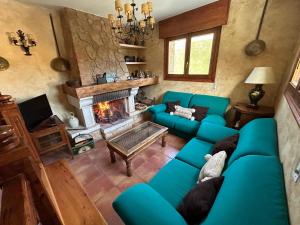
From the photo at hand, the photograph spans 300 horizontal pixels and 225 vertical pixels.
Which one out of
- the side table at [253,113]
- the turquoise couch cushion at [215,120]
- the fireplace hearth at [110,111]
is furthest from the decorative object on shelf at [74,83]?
the side table at [253,113]

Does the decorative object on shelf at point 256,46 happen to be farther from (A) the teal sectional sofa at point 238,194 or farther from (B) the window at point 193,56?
(A) the teal sectional sofa at point 238,194

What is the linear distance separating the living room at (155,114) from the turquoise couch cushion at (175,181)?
10 mm

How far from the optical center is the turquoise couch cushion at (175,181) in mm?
1177

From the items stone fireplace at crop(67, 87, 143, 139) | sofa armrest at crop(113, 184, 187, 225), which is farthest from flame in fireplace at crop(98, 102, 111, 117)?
sofa armrest at crop(113, 184, 187, 225)

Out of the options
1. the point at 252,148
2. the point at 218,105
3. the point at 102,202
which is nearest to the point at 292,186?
the point at 252,148

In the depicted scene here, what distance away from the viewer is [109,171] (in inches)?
77.9

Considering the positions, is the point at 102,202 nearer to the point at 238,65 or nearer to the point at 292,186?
the point at 292,186

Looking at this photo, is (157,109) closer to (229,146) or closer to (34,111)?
(229,146)

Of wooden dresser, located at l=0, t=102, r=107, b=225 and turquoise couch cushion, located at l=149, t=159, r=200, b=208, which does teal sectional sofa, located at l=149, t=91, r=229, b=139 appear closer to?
turquoise couch cushion, located at l=149, t=159, r=200, b=208

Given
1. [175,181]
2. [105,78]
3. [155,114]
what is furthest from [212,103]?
[105,78]

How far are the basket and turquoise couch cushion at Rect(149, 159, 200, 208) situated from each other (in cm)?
162

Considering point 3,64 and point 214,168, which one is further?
point 3,64

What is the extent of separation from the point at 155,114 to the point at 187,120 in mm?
769

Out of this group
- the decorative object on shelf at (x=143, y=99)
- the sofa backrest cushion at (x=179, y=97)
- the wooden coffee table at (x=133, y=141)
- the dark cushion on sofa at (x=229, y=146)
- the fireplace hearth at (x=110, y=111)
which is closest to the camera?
the dark cushion on sofa at (x=229, y=146)
